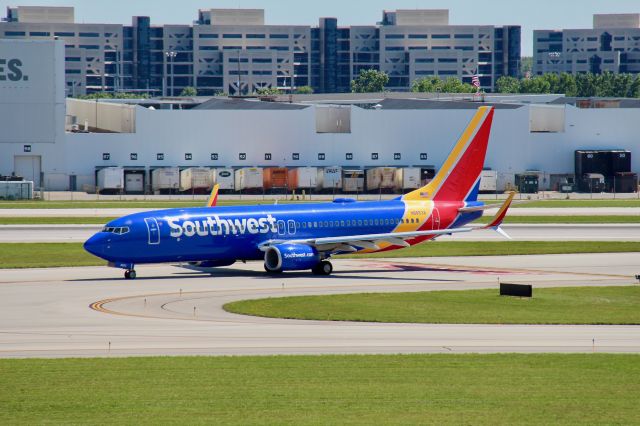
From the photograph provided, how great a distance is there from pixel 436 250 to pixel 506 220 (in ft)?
82.3

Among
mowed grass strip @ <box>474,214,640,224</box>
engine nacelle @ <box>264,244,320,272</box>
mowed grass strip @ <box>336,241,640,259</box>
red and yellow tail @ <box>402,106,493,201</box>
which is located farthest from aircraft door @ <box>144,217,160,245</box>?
mowed grass strip @ <box>474,214,640,224</box>

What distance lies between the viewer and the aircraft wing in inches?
2554

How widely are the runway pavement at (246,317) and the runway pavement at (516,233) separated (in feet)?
44.1

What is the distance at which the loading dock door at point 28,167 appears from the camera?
142375mm

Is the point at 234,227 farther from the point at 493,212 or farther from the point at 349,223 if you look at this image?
the point at 493,212

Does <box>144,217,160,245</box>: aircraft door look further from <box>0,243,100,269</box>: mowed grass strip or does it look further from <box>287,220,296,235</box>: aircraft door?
<box>0,243,100,269</box>: mowed grass strip

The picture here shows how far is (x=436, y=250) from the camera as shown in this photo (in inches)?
3083

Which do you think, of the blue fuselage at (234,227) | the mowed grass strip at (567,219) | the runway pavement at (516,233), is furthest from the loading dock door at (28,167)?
the blue fuselage at (234,227)

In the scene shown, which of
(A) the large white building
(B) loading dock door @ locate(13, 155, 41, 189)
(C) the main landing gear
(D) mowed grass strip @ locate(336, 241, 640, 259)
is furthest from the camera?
(B) loading dock door @ locate(13, 155, 41, 189)

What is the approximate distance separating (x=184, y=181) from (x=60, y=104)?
16966 millimetres

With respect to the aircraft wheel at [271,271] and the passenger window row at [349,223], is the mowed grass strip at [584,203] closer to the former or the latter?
the passenger window row at [349,223]

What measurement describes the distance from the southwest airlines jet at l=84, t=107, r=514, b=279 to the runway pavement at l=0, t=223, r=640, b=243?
1439 centimetres

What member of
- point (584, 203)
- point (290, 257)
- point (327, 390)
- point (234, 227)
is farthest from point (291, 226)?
point (584, 203)

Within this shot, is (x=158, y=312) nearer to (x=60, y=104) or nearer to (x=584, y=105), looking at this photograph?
(x=60, y=104)
